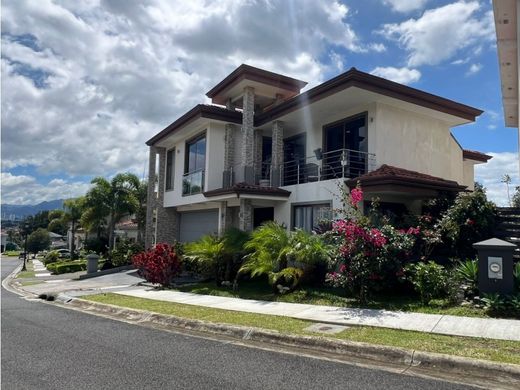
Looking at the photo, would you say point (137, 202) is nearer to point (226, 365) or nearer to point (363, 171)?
point (363, 171)

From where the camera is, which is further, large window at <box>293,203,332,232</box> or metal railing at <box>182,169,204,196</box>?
metal railing at <box>182,169,204,196</box>

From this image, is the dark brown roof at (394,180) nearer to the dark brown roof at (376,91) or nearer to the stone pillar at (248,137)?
the dark brown roof at (376,91)

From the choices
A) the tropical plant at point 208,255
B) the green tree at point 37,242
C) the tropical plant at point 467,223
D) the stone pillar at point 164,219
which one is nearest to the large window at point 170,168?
the stone pillar at point 164,219

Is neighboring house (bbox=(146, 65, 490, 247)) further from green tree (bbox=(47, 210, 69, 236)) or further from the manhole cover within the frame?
green tree (bbox=(47, 210, 69, 236))

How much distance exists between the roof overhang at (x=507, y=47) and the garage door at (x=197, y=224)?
13775 mm

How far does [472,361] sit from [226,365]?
3.21m

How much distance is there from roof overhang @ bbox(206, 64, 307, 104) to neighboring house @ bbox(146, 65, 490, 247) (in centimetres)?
5

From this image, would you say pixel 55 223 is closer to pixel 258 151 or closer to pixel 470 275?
pixel 258 151

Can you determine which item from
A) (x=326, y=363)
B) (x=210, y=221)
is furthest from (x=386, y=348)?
(x=210, y=221)

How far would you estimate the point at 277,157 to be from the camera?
59.0 feet

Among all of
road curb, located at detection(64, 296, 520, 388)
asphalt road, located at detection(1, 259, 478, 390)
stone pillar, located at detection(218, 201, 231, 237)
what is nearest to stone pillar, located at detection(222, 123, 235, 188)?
stone pillar, located at detection(218, 201, 231, 237)

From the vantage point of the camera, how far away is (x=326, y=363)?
5.87m

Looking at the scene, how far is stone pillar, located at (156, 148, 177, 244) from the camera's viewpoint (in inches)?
975

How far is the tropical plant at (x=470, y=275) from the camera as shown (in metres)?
9.25
